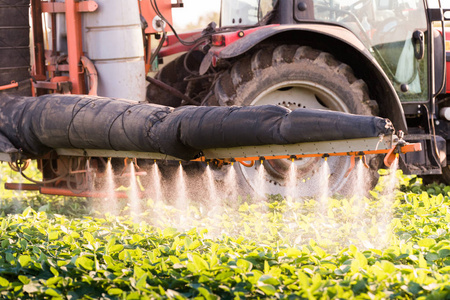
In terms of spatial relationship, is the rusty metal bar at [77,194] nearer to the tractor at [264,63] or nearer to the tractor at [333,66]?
the tractor at [264,63]

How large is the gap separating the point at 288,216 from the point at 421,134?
5.77ft

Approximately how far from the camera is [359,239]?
444cm

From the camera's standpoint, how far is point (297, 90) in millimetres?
6141

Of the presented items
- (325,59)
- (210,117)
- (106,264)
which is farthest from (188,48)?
(106,264)

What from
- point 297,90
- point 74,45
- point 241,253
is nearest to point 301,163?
point 297,90

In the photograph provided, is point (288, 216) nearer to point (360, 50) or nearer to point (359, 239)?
point (359, 239)

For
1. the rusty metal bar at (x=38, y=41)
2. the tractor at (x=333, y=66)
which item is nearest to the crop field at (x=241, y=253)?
the tractor at (x=333, y=66)

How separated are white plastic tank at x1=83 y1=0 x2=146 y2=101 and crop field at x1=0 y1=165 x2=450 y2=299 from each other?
1.02 meters

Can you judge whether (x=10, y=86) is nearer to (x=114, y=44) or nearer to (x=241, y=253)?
(x=114, y=44)

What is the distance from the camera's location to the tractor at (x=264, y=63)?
5801 millimetres

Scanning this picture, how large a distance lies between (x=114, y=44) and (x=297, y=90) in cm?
157

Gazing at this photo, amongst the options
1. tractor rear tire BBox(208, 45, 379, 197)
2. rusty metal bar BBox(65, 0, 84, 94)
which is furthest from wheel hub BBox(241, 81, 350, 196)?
rusty metal bar BBox(65, 0, 84, 94)

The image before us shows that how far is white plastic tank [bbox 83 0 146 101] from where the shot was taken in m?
5.88

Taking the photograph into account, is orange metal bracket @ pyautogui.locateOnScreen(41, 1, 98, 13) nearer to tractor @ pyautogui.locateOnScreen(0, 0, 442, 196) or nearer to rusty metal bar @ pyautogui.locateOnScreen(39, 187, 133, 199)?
tractor @ pyautogui.locateOnScreen(0, 0, 442, 196)
